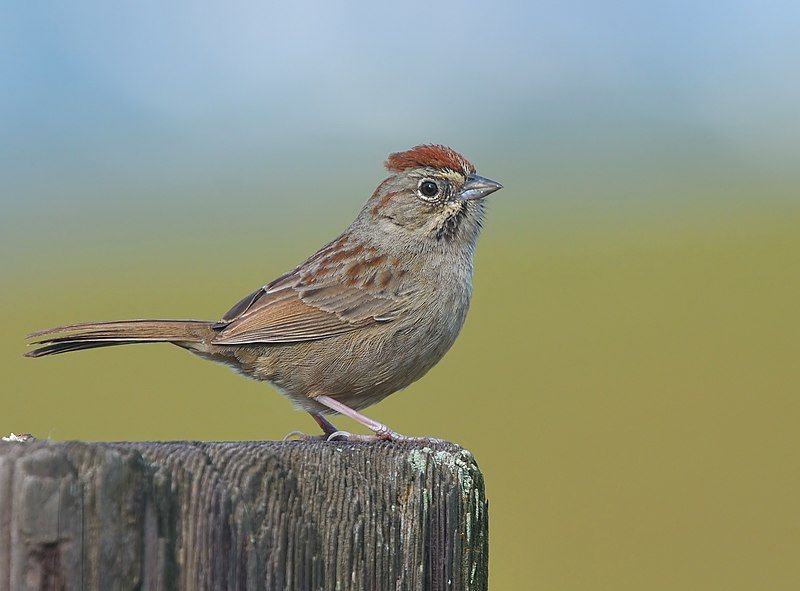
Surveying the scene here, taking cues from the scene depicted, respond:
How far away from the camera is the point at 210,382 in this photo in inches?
440

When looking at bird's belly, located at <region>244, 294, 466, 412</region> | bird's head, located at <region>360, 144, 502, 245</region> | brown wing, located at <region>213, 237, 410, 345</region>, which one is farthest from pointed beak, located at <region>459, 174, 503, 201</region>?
bird's belly, located at <region>244, 294, 466, 412</region>

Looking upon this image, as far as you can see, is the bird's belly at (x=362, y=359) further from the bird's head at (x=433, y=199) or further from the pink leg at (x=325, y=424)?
the bird's head at (x=433, y=199)

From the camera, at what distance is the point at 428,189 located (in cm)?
599

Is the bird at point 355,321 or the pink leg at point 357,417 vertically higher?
the bird at point 355,321

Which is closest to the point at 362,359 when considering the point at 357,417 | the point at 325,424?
the point at 357,417

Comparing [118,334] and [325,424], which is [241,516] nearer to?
[118,334]

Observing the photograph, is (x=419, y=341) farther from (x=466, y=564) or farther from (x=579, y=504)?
(x=579, y=504)

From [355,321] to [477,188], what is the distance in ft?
3.24

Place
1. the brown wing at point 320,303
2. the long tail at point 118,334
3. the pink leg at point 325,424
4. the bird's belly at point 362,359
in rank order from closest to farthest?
the long tail at point 118,334, the bird's belly at point 362,359, the brown wing at point 320,303, the pink leg at point 325,424

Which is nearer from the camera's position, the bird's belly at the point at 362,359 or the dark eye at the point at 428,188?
the bird's belly at the point at 362,359

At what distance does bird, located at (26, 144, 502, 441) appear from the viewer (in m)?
5.39

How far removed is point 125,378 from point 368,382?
6.15m

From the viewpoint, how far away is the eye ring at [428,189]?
19.6 ft

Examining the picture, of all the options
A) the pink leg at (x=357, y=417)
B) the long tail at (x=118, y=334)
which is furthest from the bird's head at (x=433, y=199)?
the long tail at (x=118, y=334)
